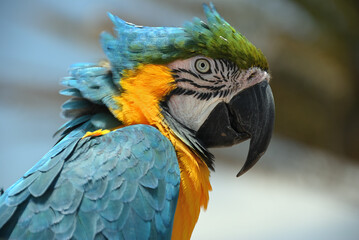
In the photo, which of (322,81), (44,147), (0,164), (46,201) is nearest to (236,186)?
(322,81)

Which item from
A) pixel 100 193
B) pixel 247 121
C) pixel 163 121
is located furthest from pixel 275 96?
pixel 100 193

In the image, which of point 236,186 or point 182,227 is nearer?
point 182,227

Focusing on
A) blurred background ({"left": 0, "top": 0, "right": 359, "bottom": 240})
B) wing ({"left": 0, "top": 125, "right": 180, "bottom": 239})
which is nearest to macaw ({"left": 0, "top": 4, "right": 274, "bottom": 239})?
wing ({"left": 0, "top": 125, "right": 180, "bottom": 239})

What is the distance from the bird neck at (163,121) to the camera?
1.70m

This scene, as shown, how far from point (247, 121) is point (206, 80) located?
25 cm

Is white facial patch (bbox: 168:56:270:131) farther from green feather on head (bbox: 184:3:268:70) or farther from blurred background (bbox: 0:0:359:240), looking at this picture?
blurred background (bbox: 0:0:359:240)

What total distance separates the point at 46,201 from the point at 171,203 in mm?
456

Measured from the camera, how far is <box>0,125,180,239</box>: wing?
145 centimetres

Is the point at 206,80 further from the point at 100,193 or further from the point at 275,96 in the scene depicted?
the point at 275,96

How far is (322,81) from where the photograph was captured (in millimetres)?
6168

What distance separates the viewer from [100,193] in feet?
4.92

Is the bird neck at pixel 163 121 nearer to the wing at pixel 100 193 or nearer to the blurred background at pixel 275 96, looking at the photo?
the wing at pixel 100 193

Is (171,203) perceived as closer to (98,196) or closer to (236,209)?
(98,196)

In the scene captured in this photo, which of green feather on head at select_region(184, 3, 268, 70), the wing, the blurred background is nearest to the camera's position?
the wing
